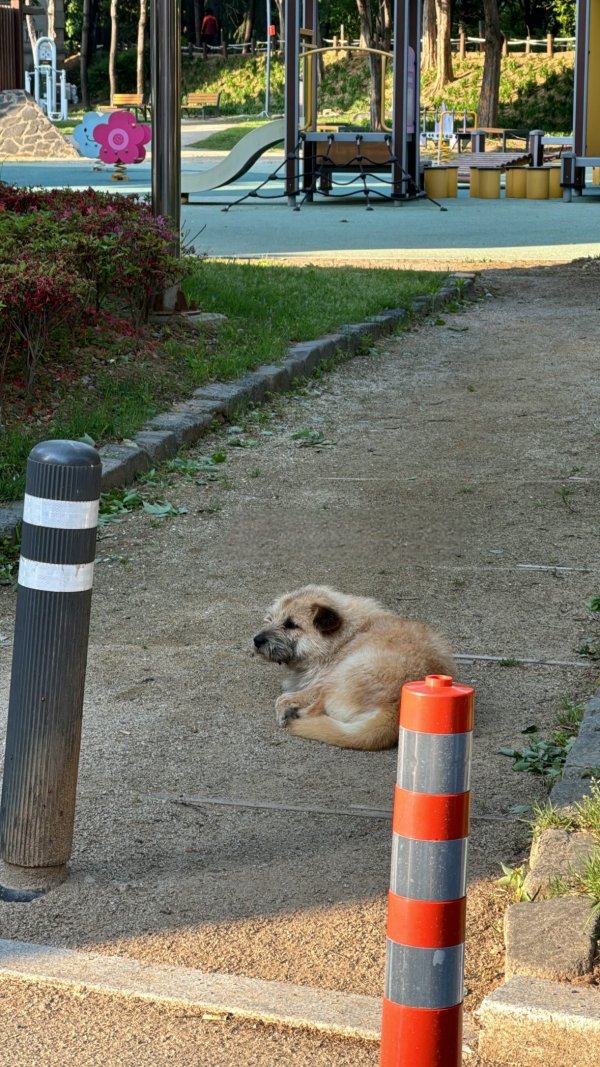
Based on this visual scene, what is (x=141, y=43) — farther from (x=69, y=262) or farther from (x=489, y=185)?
(x=69, y=262)

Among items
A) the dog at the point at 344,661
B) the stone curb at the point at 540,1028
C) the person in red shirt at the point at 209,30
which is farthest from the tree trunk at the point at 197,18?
the stone curb at the point at 540,1028

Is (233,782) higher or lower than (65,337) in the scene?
lower

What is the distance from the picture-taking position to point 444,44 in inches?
2094

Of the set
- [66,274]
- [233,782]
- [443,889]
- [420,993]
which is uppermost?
[66,274]

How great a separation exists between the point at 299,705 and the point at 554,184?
24.0m

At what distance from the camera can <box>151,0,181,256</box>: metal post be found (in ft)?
31.9

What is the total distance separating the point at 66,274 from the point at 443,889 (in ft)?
19.3

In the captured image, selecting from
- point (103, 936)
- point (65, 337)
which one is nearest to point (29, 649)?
point (103, 936)

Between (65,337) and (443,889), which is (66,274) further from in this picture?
(443,889)

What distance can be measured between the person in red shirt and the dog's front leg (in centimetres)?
6381

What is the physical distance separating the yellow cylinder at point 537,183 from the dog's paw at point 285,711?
23.7 metres

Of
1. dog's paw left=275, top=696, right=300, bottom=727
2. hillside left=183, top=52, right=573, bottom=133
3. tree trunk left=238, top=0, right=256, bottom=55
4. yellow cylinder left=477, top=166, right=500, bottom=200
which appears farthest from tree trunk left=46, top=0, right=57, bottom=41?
dog's paw left=275, top=696, right=300, bottom=727

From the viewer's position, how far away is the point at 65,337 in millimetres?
8367

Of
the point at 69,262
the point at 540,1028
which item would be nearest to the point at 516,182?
the point at 69,262
